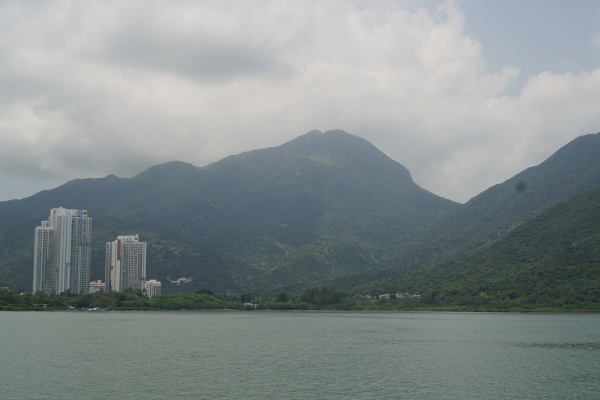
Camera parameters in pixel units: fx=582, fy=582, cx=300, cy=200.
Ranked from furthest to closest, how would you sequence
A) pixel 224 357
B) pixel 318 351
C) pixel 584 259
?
1. pixel 584 259
2. pixel 318 351
3. pixel 224 357

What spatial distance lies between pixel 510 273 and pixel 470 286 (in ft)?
47.5

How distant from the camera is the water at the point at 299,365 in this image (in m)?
49.4

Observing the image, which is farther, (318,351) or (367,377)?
(318,351)

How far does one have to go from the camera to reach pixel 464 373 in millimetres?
59781

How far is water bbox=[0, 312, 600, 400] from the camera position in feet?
162

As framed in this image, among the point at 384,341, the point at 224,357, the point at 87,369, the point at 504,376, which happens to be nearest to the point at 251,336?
the point at 384,341

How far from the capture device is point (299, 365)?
213 ft

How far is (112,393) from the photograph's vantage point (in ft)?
157

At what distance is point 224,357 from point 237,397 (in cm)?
2516

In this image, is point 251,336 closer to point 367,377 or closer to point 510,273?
point 367,377

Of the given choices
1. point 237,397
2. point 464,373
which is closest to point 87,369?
point 237,397

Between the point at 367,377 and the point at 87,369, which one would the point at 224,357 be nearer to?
the point at 87,369

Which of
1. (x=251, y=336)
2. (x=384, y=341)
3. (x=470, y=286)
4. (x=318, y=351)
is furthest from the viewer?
(x=470, y=286)

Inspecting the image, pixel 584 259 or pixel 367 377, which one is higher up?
pixel 584 259
